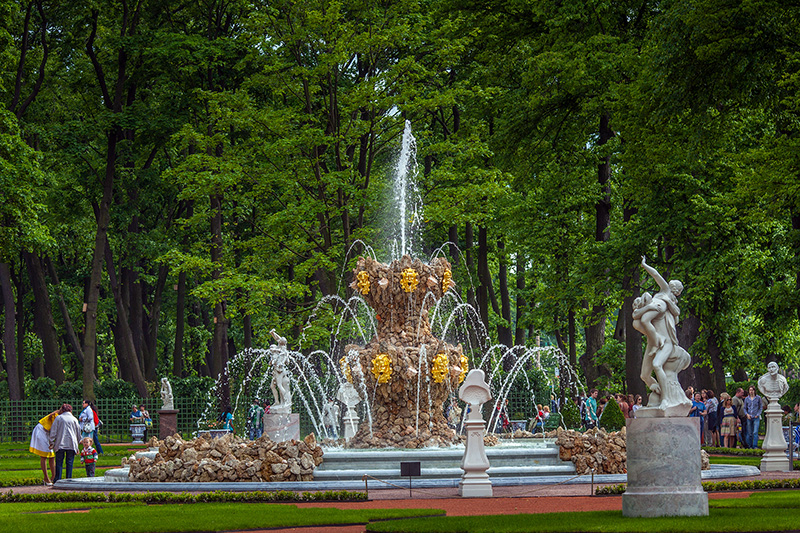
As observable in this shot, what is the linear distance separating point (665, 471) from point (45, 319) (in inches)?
1275

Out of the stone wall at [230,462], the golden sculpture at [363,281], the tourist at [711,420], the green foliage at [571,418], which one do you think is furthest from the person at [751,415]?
the stone wall at [230,462]

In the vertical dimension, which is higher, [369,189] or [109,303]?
[369,189]

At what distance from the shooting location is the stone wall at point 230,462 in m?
18.4

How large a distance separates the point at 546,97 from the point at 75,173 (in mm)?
20683

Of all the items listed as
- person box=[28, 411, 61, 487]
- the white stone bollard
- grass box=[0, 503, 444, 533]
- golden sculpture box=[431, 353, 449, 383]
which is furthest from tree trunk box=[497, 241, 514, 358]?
grass box=[0, 503, 444, 533]

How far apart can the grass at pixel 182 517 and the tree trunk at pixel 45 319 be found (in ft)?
83.0

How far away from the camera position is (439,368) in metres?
22.2

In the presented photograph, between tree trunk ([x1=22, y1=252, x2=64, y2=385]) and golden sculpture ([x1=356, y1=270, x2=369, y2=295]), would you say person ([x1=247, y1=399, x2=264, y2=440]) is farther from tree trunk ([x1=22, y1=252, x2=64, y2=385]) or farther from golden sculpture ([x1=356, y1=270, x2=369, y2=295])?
tree trunk ([x1=22, y1=252, x2=64, y2=385])

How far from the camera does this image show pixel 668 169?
2922 centimetres

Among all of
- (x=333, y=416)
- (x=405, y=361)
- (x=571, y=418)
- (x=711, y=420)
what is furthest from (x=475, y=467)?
(x=571, y=418)

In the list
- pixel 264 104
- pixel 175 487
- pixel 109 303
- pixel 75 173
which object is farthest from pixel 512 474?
pixel 109 303

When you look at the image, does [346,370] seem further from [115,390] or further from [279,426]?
[115,390]

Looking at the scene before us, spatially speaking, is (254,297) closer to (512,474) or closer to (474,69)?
(474,69)

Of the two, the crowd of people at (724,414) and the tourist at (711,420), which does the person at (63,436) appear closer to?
the crowd of people at (724,414)
